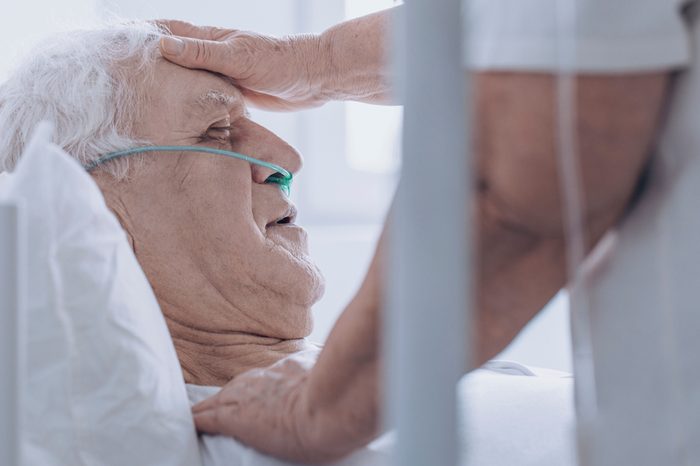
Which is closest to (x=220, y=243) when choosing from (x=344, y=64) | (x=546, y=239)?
(x=344, y=64)

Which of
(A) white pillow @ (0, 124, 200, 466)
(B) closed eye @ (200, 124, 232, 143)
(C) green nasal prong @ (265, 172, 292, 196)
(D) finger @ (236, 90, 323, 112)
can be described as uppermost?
(D) finger @ (236, 90, 323, 112)

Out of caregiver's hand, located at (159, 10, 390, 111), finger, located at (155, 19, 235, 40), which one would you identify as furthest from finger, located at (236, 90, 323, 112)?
finger, located at (155, 19, 235, 40)

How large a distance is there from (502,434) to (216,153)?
68 centimetres

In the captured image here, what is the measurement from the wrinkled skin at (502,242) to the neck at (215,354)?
0.30 m

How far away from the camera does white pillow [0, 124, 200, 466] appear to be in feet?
3.06

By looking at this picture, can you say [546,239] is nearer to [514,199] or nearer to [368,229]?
[514,199]

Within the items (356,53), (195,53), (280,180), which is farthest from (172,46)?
(356,53)

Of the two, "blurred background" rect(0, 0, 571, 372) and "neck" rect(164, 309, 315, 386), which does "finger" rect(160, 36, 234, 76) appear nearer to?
"neck" rect(164, 309, 315, 386)

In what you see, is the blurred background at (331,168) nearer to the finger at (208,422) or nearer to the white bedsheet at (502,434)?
the white bedsheet at (502,434)

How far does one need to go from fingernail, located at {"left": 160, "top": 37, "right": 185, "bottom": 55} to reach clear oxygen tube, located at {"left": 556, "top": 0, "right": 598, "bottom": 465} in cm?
98

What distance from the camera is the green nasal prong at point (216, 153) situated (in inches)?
56.8

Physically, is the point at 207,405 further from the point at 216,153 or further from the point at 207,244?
the point at 216,153

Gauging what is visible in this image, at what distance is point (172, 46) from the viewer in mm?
1495


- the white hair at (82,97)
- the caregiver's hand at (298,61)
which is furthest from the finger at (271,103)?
the white hair at (82,97)
